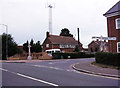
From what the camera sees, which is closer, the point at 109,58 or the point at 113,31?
the point at 109,58

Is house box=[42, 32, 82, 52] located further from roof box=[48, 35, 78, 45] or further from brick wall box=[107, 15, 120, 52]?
brick wall box=[107, 15, 120, 52]

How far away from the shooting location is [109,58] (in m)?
17.1

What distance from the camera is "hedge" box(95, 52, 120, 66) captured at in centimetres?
1592

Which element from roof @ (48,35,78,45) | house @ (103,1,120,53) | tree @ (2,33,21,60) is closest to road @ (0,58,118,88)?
house @ (103,1,120,53)

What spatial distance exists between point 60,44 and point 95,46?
30183 millimetres

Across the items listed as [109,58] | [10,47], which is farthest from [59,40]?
[109,58]

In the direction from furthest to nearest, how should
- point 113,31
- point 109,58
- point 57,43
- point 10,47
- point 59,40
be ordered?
1. point 59,40
2. point 57,43
3. point 10,47
4. point 113,31
5. point 109,58

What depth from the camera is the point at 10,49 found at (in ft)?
144

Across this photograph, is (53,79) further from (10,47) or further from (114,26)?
(10,47)

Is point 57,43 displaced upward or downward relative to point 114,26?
downward

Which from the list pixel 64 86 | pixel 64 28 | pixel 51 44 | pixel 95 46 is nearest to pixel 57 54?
pixel 51 44

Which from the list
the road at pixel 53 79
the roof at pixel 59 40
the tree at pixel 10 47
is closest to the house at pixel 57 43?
Answer: the roof at pixel 59 40

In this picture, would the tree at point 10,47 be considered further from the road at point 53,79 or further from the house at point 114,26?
the road at point 53,79

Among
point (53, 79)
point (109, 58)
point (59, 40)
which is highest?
point (59, 40)
